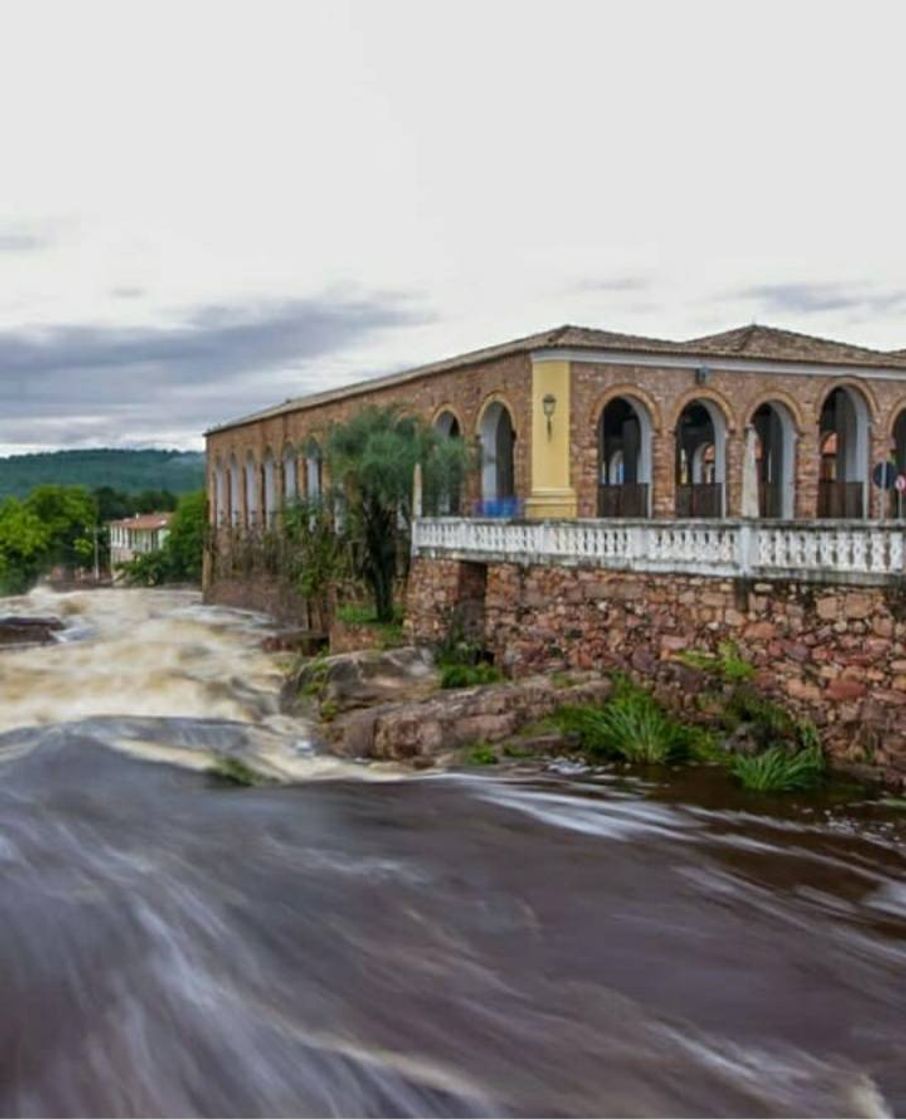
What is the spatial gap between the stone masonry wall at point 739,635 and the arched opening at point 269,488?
17.7 meters

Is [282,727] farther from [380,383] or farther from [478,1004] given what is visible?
[380,383]

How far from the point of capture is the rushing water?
5391 millimetres

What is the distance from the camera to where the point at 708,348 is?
854 inches

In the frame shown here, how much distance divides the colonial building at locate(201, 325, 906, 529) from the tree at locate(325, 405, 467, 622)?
1399 millimetres

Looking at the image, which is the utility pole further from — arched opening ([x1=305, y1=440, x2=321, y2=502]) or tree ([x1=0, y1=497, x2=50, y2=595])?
arched opening ([x1=305, y1=440, x2=321, y2=502])

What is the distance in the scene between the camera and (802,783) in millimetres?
10289

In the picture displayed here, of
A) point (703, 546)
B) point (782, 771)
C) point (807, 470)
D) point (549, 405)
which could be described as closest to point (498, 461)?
point (549, 405)

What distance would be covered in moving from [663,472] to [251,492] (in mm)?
17962

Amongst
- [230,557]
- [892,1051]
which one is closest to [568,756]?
[892,1051]

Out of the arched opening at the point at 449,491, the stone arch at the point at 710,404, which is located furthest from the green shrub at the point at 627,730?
the stone arch at the point at 710,404

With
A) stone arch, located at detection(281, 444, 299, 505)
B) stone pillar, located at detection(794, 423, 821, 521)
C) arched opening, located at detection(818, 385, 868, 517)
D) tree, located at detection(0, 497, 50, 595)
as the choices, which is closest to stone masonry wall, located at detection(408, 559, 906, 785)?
stone pillar, located at detection(794, 423, 821, 521)

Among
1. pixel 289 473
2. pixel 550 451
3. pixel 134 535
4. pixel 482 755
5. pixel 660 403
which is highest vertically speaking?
pixel 660 403

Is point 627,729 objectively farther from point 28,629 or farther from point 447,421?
point 28,629

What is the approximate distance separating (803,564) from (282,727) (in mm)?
6980
